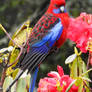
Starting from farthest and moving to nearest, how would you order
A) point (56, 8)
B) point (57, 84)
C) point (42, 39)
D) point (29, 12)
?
point (29, 12)
point (56, 8)
point (42, 39)
point (57, 84)

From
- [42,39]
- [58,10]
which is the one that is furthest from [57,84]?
[58,10]

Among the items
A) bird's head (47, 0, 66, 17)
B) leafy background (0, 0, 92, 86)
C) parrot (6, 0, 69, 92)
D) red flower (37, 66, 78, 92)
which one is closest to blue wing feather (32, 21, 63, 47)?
parrot (6, 0, 69, 92)

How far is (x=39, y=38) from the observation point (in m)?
1.17

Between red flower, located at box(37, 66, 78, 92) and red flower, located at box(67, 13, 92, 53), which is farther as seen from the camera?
red flower, located at box(67, 13, 92, 53)

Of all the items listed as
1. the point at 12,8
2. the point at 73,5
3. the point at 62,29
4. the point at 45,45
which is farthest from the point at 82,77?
the point at 12,8

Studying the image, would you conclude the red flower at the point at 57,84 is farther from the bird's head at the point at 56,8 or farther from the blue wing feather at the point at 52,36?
the bird's head at the point at 56,8

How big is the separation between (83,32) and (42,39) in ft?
0.83

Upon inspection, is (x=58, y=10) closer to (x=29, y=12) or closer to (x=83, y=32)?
(x=83, y=32)

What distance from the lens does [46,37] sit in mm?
1203

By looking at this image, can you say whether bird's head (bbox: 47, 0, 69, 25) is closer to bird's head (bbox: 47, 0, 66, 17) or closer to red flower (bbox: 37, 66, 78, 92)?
bird's head (bbox: 47, 0, 66, 17)

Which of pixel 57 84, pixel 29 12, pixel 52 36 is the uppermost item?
pixel 29 12

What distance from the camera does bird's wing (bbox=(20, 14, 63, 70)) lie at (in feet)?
3.30

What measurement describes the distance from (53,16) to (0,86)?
66cm

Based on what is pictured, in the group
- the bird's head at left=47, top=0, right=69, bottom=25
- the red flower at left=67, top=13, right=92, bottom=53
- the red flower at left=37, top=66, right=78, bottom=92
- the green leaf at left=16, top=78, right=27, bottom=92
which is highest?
the bird's head at left=47, top=0, right=69, bottom=25
